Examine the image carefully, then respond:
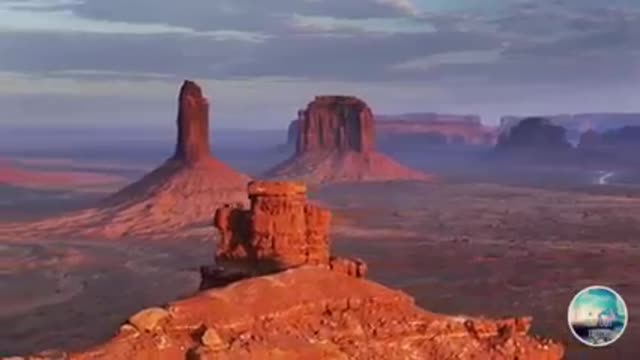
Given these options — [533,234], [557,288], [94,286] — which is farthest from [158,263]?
[533,234]

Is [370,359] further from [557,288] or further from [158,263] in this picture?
[158,263]

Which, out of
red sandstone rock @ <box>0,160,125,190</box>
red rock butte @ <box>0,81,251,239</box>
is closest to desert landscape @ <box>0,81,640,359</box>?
red rock butte @ <box>0,81,251,239</box>

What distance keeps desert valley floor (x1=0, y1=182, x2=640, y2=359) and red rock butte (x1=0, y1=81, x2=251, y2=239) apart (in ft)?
19.2

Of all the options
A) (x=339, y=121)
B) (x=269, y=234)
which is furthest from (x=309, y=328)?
(x=339, y=121)

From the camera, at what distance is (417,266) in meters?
75.9

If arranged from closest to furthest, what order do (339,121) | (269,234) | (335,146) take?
(269,234) < (339,121) < (335,146)

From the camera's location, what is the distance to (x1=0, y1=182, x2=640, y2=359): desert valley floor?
55375 millimetres

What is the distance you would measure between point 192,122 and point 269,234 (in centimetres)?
7407

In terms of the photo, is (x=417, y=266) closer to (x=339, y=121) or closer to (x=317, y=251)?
(x=317, y=251)

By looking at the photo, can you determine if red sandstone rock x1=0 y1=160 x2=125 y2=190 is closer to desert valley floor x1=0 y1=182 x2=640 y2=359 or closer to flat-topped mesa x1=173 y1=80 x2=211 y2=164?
desert valley floor x1=0 y1=182 x2=640 y2=359

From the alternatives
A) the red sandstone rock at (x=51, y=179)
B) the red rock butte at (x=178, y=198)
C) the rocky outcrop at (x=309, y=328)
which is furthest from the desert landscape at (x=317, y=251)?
the red sandstone rock at (x=51, y=179)

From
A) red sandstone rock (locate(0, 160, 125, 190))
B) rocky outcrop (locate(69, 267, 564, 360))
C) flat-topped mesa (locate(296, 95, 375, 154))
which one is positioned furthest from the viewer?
red sandstone rock (locate(0, 160, 125, 190))

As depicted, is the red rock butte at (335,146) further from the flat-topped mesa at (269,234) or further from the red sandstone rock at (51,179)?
the flat-topped mesa at (269,234)

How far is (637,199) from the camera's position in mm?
132250
